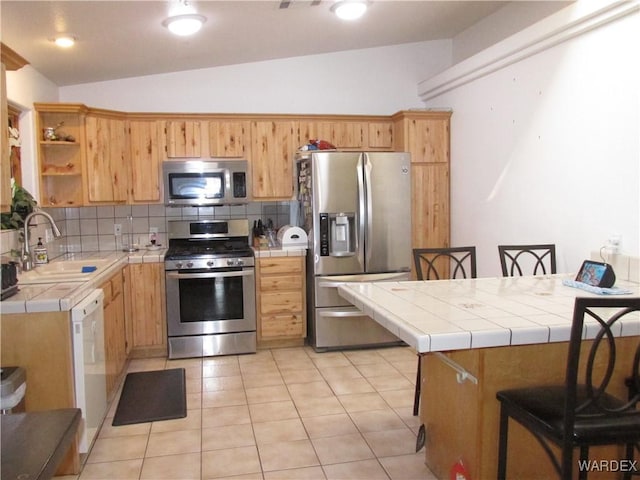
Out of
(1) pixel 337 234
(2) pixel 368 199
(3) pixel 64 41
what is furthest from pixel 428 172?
(3) pixel 64 41

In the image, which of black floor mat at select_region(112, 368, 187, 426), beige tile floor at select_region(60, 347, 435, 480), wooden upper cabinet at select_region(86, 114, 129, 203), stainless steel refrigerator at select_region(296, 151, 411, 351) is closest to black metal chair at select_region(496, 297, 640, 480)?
beige tile floor at select_region(60, 347, 435, 480)

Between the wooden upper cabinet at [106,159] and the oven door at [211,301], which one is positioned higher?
the wooden upper cabinet at [106,159]

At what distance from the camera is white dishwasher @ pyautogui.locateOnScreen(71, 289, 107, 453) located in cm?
271

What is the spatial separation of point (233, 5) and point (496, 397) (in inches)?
104

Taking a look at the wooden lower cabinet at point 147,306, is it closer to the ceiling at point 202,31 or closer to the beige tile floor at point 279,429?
the beige tile floor at point 279,429

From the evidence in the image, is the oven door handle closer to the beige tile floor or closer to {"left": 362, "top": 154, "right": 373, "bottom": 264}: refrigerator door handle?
the beige tile floor

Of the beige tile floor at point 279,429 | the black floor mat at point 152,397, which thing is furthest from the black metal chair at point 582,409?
the black floor mat at point 152,397

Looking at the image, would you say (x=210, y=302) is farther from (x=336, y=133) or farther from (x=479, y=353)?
(x=479, y=353)

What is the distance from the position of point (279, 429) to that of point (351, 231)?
1914 mm

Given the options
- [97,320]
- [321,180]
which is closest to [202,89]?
[321,180]

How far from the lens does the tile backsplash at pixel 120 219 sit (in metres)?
4.83

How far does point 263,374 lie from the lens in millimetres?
4090

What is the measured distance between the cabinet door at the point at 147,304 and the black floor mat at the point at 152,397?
0.41 metres

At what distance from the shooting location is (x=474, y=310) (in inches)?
87.6
